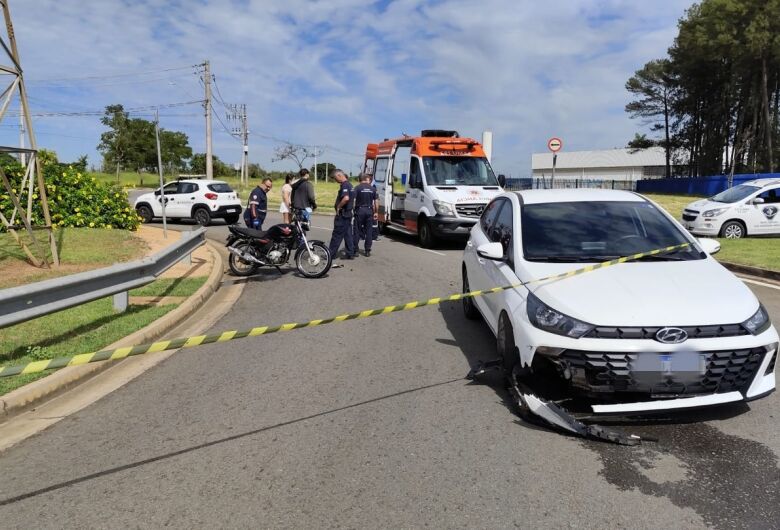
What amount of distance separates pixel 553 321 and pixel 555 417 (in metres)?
0.63

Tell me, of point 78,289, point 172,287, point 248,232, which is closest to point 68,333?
point 78,289

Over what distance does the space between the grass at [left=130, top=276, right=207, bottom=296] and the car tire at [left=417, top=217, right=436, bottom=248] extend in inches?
234

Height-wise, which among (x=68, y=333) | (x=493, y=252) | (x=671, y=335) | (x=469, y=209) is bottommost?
(x=68, y=333)

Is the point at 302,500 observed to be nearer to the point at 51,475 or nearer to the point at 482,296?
the point at 51,475

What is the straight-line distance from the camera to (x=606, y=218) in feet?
17.4

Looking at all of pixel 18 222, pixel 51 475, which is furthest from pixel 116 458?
pixel 18 222

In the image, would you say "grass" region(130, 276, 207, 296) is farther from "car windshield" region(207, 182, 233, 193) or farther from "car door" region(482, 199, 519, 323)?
"car windshield" region(207, 182, 233, 193)

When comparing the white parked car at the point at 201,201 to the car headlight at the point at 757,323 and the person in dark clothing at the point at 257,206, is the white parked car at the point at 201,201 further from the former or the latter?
the car headlight at the point at 757,323

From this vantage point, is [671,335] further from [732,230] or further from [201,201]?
[201,201]

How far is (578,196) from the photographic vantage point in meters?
Answer: 5.66

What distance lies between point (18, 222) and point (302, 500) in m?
11.9

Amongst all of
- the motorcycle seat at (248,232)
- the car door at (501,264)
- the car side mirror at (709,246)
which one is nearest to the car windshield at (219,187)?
the motorcycle seat at (248,232)

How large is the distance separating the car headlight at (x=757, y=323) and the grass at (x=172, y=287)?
7018 millimetres

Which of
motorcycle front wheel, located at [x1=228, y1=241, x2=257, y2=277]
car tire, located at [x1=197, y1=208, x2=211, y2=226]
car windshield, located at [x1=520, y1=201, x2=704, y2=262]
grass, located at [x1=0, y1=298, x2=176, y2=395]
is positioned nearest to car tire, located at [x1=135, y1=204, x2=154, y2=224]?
car tire, located at [x1=197, y1=208, x2=211, y2=226]
